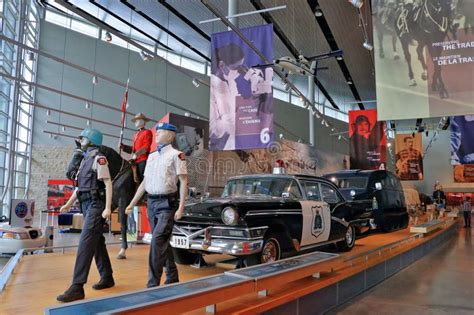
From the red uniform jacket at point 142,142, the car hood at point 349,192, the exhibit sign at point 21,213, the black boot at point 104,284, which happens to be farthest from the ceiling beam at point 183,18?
the black boot at point 104,284

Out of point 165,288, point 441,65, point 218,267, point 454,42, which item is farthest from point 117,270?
point 454,42

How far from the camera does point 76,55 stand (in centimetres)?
1764

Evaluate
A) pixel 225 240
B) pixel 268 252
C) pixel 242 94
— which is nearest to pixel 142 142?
pixel 225 240

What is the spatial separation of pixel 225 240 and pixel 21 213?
6422 mm

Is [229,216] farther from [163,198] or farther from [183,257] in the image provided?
→ [183,257]

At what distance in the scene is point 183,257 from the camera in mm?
4809

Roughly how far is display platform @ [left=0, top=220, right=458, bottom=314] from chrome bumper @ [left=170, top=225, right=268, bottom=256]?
390mm

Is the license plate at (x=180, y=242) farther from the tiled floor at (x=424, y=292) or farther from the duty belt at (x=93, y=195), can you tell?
the tiled floor at (x=424, y=292)

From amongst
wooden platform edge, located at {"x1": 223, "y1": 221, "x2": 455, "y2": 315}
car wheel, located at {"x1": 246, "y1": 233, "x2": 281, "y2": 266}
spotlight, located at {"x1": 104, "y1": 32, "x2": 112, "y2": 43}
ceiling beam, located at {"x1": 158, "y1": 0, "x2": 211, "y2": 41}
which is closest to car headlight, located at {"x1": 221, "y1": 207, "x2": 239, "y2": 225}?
car wheel, located at {"x1": 246, "y1": 233, "x2": 281, "y2": 266}

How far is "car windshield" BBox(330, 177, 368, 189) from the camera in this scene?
904cm

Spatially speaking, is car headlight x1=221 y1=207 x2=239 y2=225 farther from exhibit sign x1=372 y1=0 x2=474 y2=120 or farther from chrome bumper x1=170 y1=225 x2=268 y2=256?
exhibit sign x1=372 y1=0 x2=474 y2=120

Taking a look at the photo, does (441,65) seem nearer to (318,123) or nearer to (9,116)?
(9,116)

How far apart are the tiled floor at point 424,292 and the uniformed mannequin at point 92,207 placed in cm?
257

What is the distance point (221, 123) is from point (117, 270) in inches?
175
